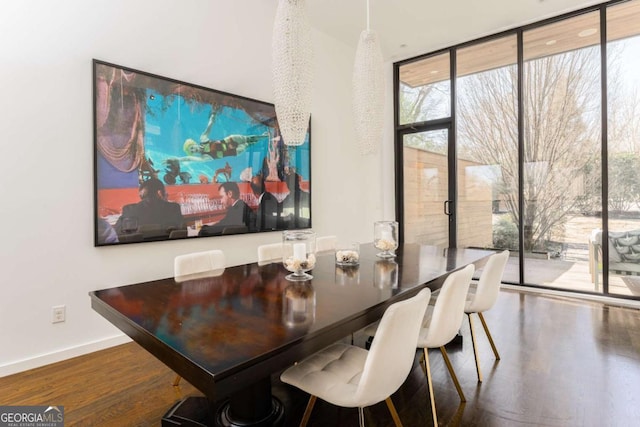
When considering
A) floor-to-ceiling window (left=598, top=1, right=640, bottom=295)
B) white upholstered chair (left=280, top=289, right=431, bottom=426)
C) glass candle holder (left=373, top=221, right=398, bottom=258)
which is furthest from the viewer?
floor-to-ceiling window (left=598, top=1, right=640, bottom=295)

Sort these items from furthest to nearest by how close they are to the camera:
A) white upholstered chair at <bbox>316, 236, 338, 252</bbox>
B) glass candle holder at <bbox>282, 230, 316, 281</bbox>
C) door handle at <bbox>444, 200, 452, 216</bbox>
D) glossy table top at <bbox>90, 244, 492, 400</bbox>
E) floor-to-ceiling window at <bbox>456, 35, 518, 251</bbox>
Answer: door handle at <bbox>444, 200, 452, 216</bbox>
floor-to-ceiling window at <bbox>456, 35, 518, 251</bbox>
white upholstered chair at <bbox>316, 236, 338, 252</bbox>
glass candle holder at <bbox>282, 230, 316, 281</bbox>
glossy table top at <bbox>90, 244, 492, 400</bbox>

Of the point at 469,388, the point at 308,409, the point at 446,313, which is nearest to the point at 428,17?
the point at 446,313

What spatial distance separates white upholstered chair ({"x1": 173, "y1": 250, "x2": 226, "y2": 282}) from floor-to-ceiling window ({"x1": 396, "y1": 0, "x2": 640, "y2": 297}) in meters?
3.96

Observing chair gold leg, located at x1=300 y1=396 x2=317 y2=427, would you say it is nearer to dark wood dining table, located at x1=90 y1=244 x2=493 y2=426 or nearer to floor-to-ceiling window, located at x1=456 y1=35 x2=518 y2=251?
dark wood dining table, located at x1=90 y1=244 x2=493 y2=426

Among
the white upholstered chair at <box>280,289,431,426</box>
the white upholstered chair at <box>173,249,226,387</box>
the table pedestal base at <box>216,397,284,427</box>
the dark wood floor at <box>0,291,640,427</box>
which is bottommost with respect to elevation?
the dark wood floor at <box>0,291,640,427</box>

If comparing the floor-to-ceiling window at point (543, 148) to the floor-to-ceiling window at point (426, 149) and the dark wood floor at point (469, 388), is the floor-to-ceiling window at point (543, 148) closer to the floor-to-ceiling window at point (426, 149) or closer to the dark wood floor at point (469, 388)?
the floor-to-ceiling window at point (426, 149)

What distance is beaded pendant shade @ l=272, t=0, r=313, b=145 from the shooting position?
86.2 inches

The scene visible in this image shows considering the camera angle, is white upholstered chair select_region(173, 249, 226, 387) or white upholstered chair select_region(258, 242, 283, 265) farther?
white upholstered chair select_region(258, 242, 283, 265)

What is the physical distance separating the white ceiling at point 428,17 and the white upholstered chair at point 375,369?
3931 mm

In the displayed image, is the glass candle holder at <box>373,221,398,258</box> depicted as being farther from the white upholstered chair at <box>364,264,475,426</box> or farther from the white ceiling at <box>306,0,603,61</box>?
the white ceiling at <box>306,0,603,61</box>

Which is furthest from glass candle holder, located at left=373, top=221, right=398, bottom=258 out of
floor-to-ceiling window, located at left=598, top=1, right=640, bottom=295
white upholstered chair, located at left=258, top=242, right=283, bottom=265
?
floor-to-ceiling window, located at left=598, top=1, right=640, bottom=295

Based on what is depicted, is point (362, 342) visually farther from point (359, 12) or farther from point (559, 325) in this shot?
point (359, 12)

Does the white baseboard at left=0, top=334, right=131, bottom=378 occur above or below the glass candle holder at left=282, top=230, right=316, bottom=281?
below

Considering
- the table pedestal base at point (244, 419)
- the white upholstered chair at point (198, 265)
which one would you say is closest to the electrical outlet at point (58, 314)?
the white upholstered chair at point (198, 265)
